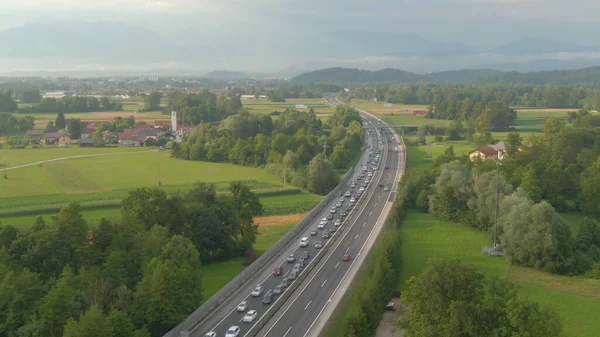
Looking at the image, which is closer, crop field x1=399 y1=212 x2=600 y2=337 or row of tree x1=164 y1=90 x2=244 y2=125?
crop field x1=399 y1=212 x2=600 y2=337

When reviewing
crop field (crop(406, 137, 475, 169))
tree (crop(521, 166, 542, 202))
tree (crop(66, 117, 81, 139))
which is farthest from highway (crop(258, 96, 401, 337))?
tree (crop(66, 117, 81, 139))

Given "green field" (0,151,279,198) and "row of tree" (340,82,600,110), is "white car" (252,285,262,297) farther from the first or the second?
"row of tree" (340,82,600,110)

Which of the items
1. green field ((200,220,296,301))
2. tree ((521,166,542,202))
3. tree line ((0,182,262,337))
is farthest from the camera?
tree ((521,166,542,202))

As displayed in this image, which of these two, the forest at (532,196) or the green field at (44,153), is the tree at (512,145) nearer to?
the forest at (532,196)

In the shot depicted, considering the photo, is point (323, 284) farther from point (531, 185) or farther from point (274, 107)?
point (274, 107)

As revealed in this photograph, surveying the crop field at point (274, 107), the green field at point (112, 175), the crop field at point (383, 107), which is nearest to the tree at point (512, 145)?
the green field at point (112, 175)
